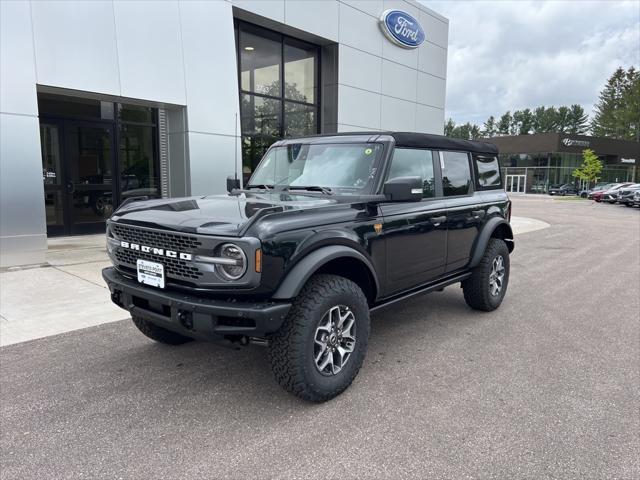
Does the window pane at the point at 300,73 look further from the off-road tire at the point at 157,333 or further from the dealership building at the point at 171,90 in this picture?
the off-road tire at the point at 157,333

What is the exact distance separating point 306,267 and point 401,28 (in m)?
14.8

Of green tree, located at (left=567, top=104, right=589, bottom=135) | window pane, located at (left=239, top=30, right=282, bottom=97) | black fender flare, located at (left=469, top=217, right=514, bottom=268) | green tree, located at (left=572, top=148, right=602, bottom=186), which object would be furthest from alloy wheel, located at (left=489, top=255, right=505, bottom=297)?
green tree, located at (left=567, top=104, right=589, bottom=135)

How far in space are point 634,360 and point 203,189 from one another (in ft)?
28.2

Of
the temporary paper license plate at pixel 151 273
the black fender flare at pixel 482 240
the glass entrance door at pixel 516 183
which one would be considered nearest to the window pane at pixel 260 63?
the black fender flare at pixel 482 240

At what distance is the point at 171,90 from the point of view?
381 inches

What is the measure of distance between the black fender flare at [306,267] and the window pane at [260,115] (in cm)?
1002

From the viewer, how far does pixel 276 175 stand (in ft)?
15.0

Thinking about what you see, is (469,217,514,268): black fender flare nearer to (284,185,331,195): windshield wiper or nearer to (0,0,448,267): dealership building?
(284,185,331,195): windshield wiper

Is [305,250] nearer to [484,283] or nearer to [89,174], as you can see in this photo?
[484,283]

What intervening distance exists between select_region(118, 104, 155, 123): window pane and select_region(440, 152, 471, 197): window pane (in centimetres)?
880

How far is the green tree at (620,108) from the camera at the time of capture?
76.5 metres

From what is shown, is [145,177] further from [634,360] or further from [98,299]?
[634,360]

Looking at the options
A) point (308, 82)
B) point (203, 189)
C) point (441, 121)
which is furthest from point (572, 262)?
point (441, 121)

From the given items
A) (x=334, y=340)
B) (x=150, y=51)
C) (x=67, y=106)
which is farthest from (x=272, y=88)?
(x=334, y=340)
